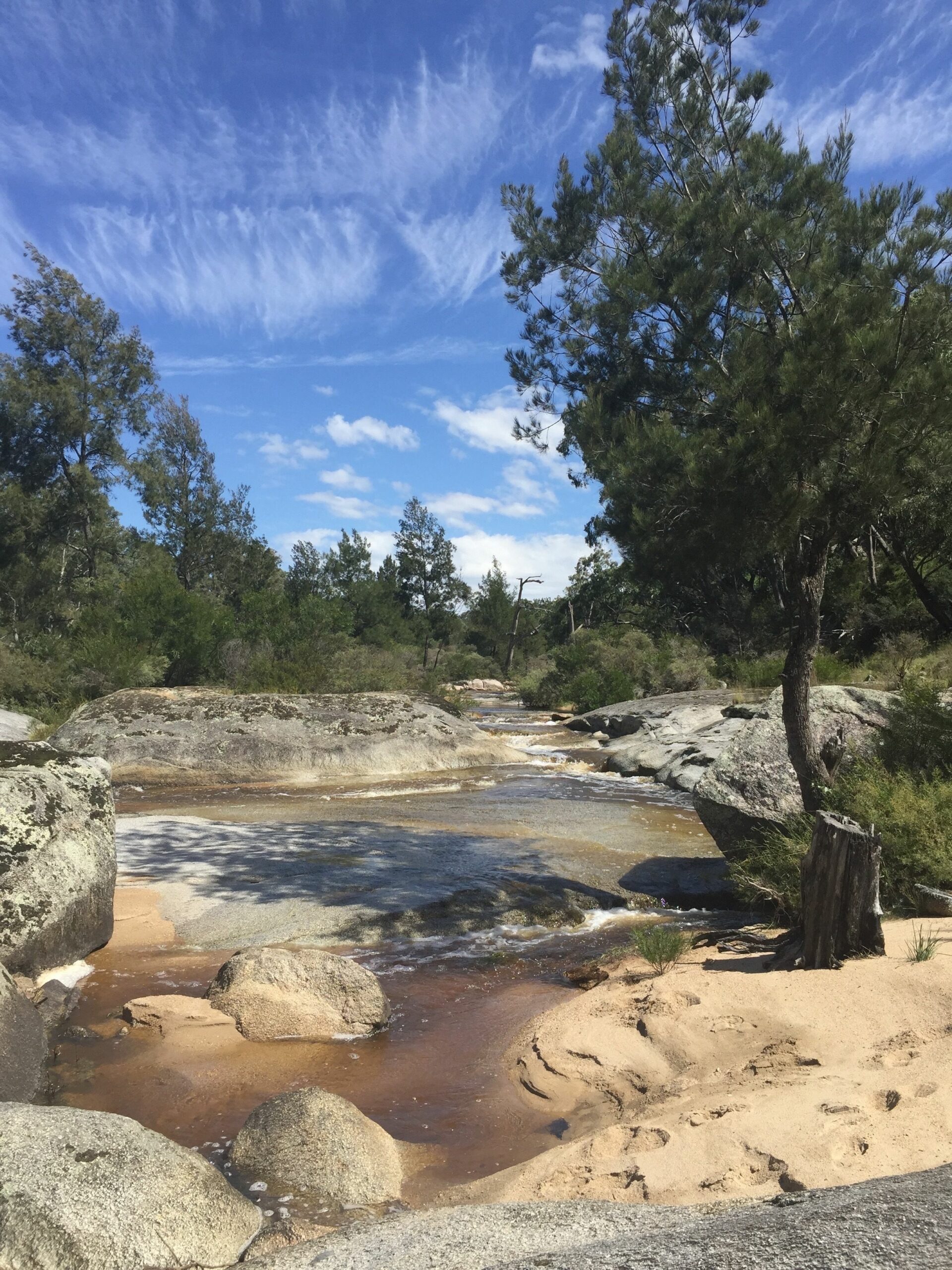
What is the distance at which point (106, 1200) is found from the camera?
9.39 ft

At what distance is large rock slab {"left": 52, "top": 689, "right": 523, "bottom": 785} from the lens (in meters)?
14.3

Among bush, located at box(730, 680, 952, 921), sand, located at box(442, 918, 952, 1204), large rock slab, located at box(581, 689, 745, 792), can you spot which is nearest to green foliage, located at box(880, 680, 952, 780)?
bush, located at box(730, 680, 952, 921)

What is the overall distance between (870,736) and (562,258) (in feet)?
19.4

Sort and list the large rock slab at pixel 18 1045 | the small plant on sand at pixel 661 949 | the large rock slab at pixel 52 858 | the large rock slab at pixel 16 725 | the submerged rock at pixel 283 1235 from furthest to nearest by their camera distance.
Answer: the large rock slab at pixel 16 725, the small plant on sand at pixel 661 949, the large rock slab at pixel 52 858, the large rock slab at pixel 18 1045, the submerged rock at pixel 283 1235

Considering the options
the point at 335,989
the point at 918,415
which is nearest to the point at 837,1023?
the point at 335,989

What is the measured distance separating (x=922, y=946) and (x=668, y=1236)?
11.1 feet

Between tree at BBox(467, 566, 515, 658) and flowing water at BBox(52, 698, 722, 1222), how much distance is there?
5065 cm

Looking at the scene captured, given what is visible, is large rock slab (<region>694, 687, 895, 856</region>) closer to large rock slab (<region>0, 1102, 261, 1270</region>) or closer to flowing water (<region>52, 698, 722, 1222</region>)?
flowing water (<region>52, 698, 722, 1222</region>)

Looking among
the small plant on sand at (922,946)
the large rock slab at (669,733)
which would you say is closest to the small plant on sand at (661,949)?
the small plant on sand at (922,946)

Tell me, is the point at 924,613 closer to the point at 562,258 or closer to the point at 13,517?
the point at 562,258

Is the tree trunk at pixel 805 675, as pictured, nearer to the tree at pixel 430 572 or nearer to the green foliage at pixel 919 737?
the green foliage at pixel 919 737

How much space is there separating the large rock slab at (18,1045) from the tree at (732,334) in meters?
5.23

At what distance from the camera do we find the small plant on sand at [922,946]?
4828mm

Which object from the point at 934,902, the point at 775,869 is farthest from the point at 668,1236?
the point at 775,869
